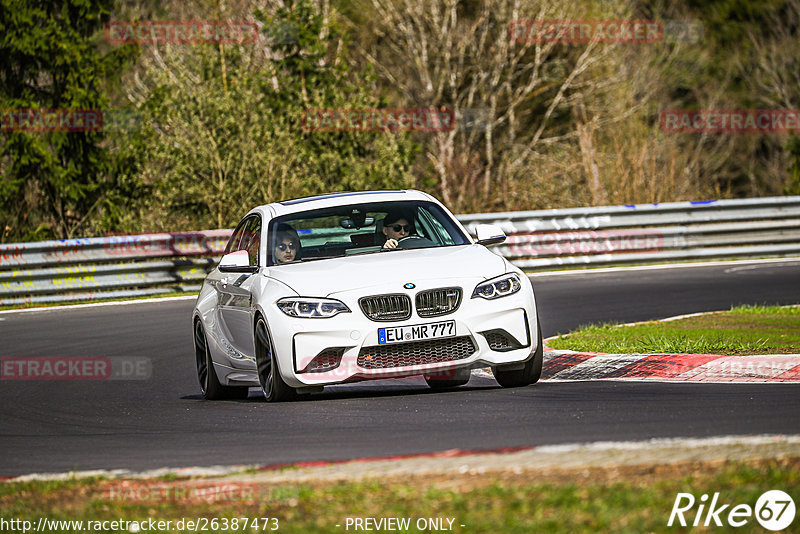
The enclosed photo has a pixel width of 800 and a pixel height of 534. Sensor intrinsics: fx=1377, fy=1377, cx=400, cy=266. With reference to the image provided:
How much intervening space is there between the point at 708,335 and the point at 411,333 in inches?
171

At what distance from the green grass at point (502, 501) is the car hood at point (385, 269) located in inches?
138

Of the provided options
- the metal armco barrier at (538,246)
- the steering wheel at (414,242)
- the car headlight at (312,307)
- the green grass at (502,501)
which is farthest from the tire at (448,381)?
the metal armco barrier at (538,246)

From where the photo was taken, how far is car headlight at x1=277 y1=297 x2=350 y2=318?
941cm

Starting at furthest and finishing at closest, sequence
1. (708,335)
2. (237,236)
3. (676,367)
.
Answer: (708,335), (237,236), (676,367)

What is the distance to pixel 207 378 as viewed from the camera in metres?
11.3

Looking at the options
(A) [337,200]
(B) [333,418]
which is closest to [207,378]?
(A) [337,200]

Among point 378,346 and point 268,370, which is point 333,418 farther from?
point 268,370

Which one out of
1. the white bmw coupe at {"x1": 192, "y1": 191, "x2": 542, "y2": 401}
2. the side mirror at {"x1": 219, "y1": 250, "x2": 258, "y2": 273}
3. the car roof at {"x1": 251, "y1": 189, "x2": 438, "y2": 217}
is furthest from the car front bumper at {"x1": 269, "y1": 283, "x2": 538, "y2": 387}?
the car roof at {"x1": 251, "y1": 189, "x2": 438, "y2": 217}

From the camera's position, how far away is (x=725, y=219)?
2359cm

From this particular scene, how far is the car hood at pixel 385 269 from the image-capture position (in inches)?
374

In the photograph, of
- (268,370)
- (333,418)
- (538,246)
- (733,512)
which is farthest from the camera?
(538,246)

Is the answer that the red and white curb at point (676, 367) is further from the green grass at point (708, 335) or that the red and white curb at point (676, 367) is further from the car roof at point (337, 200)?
the car roof at point (337, 200)

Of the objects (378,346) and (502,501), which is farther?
(378,346)

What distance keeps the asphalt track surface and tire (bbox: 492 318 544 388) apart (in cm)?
9
